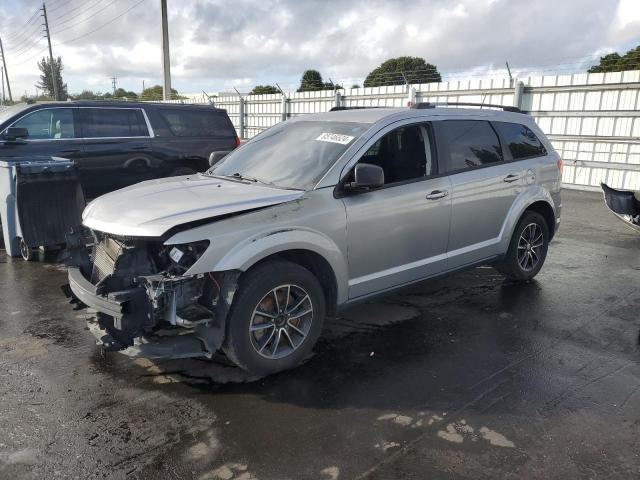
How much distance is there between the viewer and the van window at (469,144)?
16.1ft

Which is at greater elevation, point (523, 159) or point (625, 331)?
point (523, 159)

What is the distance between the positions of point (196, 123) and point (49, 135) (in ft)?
7.46

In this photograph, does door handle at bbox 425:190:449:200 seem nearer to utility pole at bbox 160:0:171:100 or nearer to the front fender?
the front fender

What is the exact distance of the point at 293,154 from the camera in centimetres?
446

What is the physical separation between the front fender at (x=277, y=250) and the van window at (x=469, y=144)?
61.5 inches

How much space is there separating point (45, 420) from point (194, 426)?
924mm

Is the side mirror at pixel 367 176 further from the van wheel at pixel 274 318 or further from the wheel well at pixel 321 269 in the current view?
the van wheel at pixel 274 318

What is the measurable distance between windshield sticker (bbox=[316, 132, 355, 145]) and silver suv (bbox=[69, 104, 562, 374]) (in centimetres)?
1

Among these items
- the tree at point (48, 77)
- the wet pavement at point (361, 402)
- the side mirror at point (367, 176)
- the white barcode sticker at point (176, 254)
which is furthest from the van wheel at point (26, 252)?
the tree at point (48, 77)

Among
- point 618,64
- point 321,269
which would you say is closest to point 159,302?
point 321,269

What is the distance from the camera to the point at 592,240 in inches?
332

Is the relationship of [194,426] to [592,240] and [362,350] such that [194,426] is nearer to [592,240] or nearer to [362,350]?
[362,350]

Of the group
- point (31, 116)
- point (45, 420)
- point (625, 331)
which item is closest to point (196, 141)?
point (31, 116)

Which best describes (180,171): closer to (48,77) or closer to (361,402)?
(361,402)
